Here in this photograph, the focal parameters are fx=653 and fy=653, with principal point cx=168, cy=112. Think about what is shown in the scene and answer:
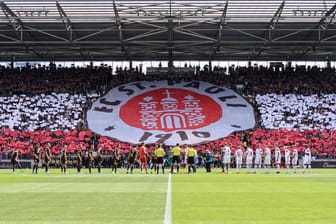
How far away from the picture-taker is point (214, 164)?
2132 inches

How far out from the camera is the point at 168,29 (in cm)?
6028

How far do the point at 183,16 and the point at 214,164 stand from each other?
1328 centimetres

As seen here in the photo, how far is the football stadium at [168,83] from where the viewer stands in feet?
178

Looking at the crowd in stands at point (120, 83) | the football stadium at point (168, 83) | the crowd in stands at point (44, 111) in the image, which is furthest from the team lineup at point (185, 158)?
the crowd in stands at point (44, 111)

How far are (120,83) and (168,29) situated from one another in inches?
462

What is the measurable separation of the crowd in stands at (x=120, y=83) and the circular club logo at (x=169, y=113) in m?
1.37

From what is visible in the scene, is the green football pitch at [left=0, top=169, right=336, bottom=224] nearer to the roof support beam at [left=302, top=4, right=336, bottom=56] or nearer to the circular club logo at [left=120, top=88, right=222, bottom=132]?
the roof support beam at [left=302, top=4, right=336, bottom=56]

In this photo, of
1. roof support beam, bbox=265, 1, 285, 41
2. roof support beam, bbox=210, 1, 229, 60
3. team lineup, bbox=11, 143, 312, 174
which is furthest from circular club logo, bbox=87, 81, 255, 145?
roof support beam, bbox=265, 1, 285, 41

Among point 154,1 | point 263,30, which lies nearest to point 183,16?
point 154,1

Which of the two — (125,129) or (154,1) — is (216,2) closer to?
(154,1)

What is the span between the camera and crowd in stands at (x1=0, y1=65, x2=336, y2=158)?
5775 cm

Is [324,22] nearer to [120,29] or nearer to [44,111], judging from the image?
[120,29]

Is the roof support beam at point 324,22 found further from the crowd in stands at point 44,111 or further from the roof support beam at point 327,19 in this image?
the crowd in stands at point 44,111

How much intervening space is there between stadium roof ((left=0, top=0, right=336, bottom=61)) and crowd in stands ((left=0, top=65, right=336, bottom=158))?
2.52 meters
